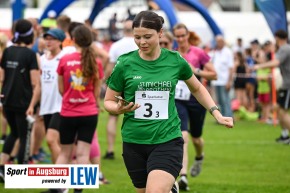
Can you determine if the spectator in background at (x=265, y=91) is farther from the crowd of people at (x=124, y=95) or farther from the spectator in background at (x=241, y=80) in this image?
the crowd of people at (x=124, y=95)

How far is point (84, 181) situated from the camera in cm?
782

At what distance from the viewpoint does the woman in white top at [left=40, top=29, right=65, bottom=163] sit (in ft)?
34.6

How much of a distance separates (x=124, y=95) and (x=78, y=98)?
269 centimetres

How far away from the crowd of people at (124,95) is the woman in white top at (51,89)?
0.5 inches

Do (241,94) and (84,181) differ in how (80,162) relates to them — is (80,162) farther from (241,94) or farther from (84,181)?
(241,94)

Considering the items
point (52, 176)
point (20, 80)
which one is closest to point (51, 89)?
point (20, 80)

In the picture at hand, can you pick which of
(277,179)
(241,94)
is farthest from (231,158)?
(241,94)

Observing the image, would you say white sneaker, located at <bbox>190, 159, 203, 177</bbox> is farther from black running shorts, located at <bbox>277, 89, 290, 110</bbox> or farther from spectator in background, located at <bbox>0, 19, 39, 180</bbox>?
black running shorts, located at <bbox>277, 89, 290, 110</bbox>

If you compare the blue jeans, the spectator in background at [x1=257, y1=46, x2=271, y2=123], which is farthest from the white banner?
the spectator in background at [x1=257, y1=46, x2=271, y2=123]

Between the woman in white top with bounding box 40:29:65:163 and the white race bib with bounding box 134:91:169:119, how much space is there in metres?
3.56

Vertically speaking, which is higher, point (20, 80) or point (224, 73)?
point (20, 80)

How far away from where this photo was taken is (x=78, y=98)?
32.3ft

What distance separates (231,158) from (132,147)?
8.19 meters

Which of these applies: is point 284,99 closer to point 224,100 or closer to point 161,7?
point 161,7
